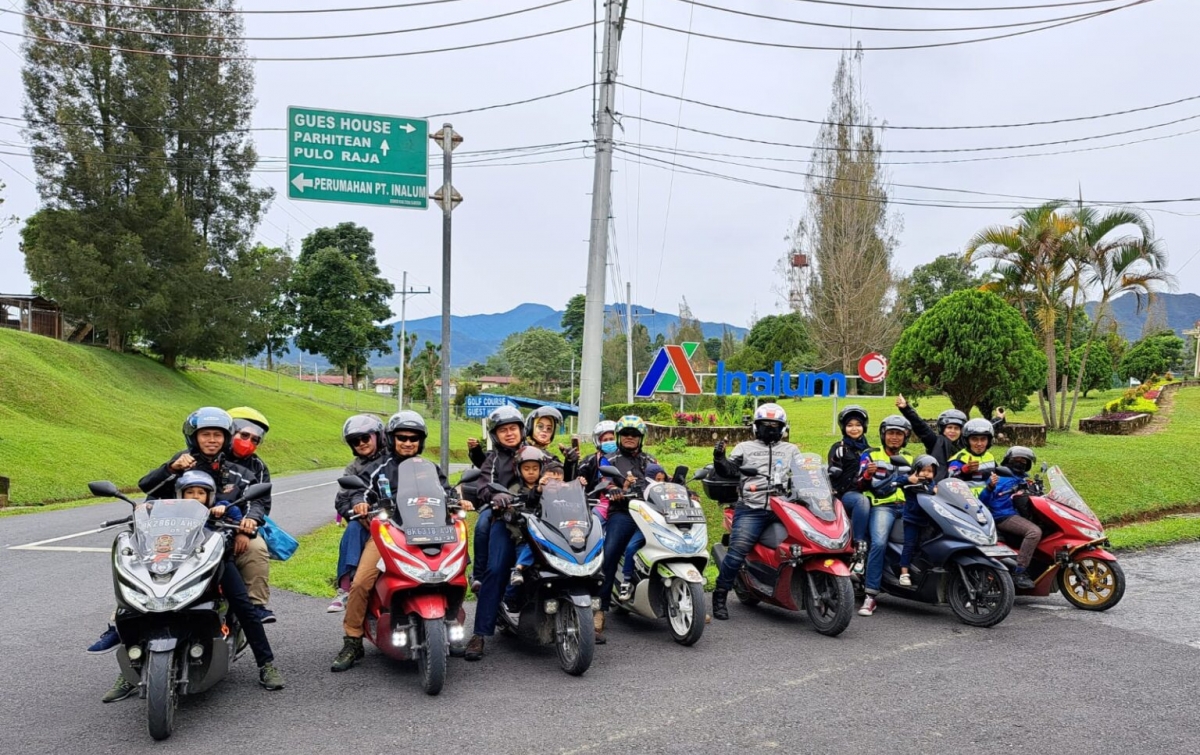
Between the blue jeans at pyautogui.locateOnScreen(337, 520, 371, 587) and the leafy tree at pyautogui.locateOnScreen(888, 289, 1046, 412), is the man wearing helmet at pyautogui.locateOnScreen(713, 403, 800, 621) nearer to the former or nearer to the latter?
the blue jeans at pyautogui.locateOnScreen(337, 520, 371, 587)

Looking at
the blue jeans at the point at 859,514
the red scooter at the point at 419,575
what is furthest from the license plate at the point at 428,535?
the blue jeans at the point at 859,514

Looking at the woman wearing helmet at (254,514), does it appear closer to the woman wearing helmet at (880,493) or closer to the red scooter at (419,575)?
the red scooter at (419,575)

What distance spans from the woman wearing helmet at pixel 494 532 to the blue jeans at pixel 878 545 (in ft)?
10.5

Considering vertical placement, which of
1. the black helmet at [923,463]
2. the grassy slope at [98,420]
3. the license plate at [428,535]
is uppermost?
the black helmet at [923,463]

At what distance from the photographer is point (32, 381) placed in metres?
26.2

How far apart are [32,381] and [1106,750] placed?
1184 inches

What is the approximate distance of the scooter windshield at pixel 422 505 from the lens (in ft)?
16.9

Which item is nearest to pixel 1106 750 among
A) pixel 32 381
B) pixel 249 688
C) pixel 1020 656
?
pixel 1020 656

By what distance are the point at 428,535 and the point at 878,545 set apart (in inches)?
161

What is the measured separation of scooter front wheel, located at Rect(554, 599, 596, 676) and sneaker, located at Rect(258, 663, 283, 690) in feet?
5.78

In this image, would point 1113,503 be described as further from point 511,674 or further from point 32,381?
point 32,381

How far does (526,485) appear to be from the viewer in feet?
20.5

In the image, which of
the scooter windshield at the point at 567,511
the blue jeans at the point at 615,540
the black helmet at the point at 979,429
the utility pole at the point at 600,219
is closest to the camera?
the scooter windshield at the point at 567,511

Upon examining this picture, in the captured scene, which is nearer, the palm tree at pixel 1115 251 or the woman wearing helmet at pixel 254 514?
the woman wearing helmet at pixel 254 514
